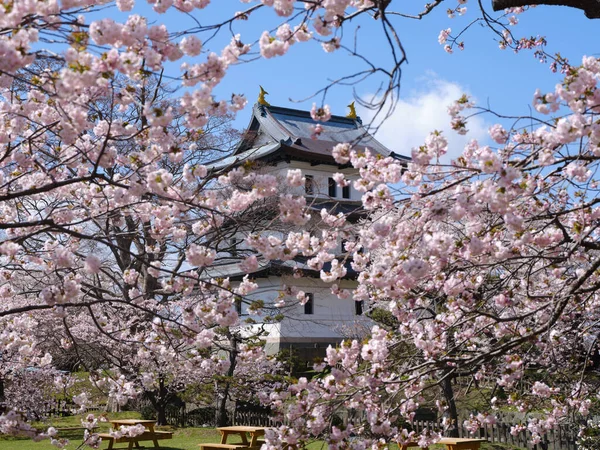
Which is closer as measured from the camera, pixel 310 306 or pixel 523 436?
pixel 523 436

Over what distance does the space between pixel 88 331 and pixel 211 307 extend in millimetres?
12403

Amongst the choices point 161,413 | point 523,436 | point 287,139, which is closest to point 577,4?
point 523,436

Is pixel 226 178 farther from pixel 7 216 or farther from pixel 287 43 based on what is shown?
pixel 7 216

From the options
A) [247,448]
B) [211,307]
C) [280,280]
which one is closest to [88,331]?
[247,448]

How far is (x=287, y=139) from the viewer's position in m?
25.4

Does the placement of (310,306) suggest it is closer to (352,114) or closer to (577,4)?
(352,114)

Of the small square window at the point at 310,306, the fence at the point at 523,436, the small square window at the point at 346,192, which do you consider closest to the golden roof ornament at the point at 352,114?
the small square window at the point at 346,192

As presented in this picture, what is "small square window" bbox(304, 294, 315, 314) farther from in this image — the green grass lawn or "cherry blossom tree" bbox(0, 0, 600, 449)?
"cherry blossom tree" bbox(0, 0, 600, 449)

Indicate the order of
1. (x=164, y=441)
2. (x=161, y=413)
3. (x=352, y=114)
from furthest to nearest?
1. (x=352, y=114)
2. (x=161, y=413)
3. (x=164, y=441)

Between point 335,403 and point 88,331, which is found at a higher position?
point 88,331

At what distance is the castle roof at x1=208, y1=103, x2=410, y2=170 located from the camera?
24984 millimetres

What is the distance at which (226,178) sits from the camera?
4535 mm

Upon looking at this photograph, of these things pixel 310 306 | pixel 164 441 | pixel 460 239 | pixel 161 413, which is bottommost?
pixel 164 441

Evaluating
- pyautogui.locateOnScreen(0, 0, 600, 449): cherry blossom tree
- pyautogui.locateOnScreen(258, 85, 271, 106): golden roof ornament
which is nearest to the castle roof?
pyautogui.locateOnScreen(258, 85, 271, 106): golden roof ornament
